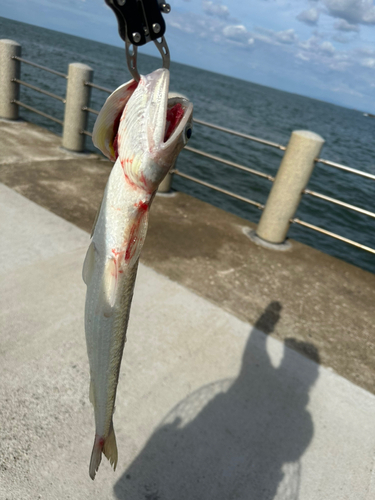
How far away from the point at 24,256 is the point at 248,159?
15.5 meters

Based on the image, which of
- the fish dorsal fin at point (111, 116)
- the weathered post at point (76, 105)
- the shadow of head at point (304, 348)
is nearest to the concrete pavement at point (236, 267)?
the shadow of head at point (304, 348)

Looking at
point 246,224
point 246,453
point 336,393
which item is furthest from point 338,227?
point 246,453

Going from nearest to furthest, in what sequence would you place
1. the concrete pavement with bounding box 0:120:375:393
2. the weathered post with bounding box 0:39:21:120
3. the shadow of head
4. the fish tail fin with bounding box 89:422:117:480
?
the fish tail fin with bounding box 89:422:117:480 < the shadow of head < the concrete pavement with bounding box 0:120:375:393 < the weathered post with bounding box 0:39:21:120

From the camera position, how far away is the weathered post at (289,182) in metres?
4.68

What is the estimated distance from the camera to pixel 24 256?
3480 mm

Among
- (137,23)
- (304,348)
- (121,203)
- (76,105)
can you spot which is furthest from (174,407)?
(76,105)

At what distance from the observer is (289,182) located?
4.88 meters

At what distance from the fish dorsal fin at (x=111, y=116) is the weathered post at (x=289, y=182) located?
3908 mm

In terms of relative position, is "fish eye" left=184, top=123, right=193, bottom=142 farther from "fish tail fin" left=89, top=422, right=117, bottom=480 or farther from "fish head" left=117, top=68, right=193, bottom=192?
"fish tail fin" left=89, top=422, right=117, bottom=480

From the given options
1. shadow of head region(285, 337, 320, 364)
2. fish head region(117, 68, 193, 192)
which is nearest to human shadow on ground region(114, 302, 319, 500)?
shadow of head region(285, 337, 320, 364)

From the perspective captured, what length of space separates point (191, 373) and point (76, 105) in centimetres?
540

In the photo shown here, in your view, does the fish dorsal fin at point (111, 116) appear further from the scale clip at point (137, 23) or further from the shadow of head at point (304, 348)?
the shadow of head at point (304, 348)

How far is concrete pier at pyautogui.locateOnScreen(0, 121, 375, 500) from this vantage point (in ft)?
6.73

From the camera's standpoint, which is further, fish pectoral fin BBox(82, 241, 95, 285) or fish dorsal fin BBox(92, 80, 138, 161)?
fish pectoral fin BBox(82, 241, 95, 285)
